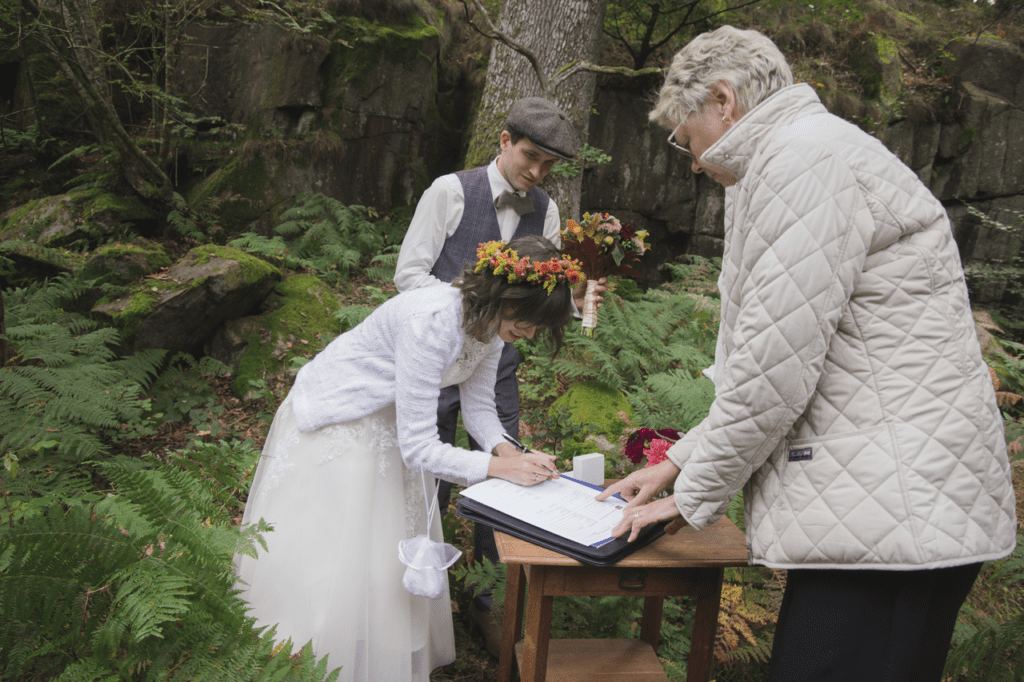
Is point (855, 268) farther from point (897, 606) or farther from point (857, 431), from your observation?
point (897, 606)

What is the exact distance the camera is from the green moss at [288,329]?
17.3ft

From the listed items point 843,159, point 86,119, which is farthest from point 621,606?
point 86,119

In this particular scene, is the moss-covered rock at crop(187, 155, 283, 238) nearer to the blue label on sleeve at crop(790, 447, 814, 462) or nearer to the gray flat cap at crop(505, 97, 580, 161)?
the gray flat cap at crop(505, 97, 580, 161)

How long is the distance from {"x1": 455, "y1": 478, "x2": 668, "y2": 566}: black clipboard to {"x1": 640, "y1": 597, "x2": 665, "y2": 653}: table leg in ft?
2.55

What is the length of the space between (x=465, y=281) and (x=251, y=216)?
5.83 metres

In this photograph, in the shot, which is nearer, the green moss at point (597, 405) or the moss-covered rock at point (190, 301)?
the green moss at point (597, 405)

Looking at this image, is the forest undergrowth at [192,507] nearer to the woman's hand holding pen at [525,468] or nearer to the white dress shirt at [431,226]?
the woman's hand holding pen at [525,468]

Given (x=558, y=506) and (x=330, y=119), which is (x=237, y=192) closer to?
(x=330, y=119)

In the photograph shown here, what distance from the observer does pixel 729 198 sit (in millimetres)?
1657

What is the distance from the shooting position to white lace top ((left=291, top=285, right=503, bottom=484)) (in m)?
2.01

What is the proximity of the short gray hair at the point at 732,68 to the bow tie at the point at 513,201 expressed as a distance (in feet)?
4.90

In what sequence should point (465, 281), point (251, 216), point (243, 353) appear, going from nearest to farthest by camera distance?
point (465, 281)
point (243, 353)
point (251, 216)

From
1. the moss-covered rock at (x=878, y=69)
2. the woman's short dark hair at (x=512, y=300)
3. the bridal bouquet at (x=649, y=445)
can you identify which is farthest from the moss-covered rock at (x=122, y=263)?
the moss-covered rock at (x=878, y=69)

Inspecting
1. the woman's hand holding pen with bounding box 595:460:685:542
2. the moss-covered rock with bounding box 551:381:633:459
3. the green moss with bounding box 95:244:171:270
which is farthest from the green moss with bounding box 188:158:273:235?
the woman's hand holding pen with bounding box 595:460:685:542
